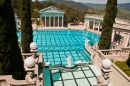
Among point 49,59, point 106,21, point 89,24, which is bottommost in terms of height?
point 49,59

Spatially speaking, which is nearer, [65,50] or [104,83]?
[104,83]

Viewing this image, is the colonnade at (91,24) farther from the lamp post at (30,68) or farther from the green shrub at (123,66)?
the lamp post at (30,68)

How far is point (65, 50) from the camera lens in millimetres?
23703

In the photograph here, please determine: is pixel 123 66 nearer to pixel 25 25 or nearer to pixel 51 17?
pixel 25 25

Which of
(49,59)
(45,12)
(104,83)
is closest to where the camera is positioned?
(104,83)

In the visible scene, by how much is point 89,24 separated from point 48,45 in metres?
21.4

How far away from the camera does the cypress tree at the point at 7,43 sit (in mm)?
7422

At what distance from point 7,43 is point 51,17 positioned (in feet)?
125

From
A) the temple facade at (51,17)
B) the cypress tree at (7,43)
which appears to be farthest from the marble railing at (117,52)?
the temple facade at (51,17)

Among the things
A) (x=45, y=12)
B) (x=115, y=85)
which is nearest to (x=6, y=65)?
(x=115, y=85)

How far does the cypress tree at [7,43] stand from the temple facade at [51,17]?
35.4 meters

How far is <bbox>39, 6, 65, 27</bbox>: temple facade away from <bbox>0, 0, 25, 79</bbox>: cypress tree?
35.4 m

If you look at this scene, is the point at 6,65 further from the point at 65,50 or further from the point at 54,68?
the point at 65,50

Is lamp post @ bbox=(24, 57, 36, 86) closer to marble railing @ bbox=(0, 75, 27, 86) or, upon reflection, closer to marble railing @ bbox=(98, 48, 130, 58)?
marble railing @ bbox=(0, 75, 27, 86)
